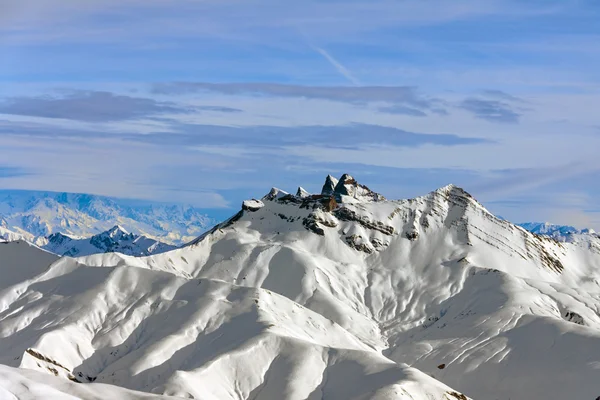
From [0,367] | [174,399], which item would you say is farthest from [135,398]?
[0,367]

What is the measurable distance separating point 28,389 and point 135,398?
106 ft

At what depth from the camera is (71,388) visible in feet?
582

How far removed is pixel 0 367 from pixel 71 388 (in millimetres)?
12577

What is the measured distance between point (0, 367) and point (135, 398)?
2643 cm

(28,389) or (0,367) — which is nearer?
(28,389)

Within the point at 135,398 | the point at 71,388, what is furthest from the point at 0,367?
the point at 135,398

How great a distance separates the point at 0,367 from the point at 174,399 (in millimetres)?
31775

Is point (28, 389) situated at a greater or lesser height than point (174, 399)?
greater

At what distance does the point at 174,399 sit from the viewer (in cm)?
18650

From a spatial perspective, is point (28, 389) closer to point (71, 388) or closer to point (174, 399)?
point (71, 388)

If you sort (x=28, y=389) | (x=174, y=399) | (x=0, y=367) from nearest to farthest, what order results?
(x=28, y=389) < (x=0, y=367) < (x=174, y=399)

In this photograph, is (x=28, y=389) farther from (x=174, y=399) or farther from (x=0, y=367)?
(x=174, y=399)

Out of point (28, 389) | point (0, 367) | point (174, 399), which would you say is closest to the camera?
point (28, 389)

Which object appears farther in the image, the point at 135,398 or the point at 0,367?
the point at 135,398
